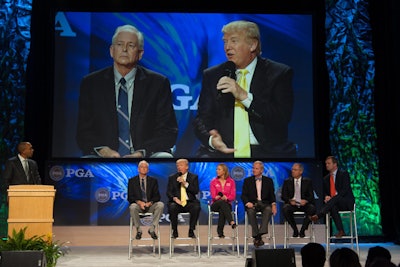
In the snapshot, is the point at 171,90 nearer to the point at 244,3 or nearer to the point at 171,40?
the point at 171,40

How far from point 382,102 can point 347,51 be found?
37.1 inches

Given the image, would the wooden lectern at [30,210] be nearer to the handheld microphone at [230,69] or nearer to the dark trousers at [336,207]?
the dark trousers at [336,207]

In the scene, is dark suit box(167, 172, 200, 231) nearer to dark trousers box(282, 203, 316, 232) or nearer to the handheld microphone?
dark trousers box(282, 203, 316, 232)

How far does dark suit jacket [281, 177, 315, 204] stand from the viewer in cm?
762

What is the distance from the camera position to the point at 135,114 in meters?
8.95

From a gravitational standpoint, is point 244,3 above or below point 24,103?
above

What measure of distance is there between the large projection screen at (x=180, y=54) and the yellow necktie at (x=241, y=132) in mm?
586

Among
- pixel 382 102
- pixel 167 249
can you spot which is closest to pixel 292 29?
pixel 382 102

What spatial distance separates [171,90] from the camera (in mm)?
9031

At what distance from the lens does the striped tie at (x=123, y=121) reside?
29.1ft

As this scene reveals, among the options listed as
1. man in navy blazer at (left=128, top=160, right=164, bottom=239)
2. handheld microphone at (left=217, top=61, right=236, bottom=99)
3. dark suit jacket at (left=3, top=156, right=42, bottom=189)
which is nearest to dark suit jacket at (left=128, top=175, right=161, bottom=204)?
man in navy blazer at (left=128, top=160, right=164, bottom=239)

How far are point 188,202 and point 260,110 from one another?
217 centimetres

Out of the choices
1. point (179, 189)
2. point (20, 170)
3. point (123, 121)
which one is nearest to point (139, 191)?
point (179, 189)

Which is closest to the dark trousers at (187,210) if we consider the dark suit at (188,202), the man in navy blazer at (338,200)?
the dark suit at (188,202)
